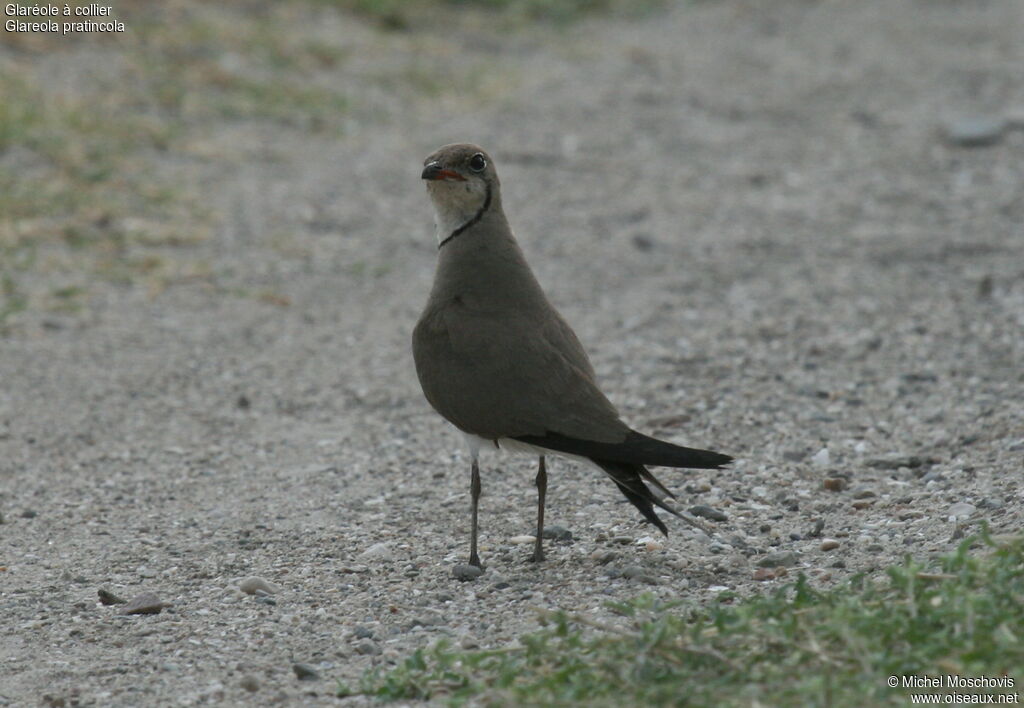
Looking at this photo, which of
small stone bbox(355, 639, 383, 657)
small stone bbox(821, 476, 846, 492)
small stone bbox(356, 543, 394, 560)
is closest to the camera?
small stone bbox(355, 639, 383, 657)

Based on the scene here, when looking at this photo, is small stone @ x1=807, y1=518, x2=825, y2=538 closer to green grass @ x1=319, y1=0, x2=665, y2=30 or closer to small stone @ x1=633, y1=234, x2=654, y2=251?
small stone @ x1=633, y1=234, x2=654, y2=251

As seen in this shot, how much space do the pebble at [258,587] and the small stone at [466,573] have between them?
58 centimetres

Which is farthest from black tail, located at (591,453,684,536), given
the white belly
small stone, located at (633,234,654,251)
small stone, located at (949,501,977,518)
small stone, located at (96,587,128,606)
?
small stone, located at (633,234,654,251)

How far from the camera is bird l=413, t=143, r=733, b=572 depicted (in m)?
4.50

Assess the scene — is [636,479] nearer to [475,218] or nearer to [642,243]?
[475,218]

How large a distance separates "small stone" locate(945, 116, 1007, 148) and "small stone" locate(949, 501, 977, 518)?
6.54 metres

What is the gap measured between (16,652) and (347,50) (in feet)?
30.6

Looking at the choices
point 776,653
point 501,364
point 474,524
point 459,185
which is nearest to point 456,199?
point 459,185

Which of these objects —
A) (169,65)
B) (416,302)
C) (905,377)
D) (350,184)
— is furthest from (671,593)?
(169,65)

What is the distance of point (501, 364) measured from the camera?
4781mm

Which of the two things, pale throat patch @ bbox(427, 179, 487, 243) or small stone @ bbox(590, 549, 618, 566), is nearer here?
small stone @ bbox(590, 549, 618, 566)

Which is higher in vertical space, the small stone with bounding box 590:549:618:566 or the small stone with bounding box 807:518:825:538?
the small stone with bounding box 807:518:825:538

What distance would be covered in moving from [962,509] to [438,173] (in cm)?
216

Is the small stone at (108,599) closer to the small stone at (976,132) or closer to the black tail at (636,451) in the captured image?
the black tail at (636,451)
